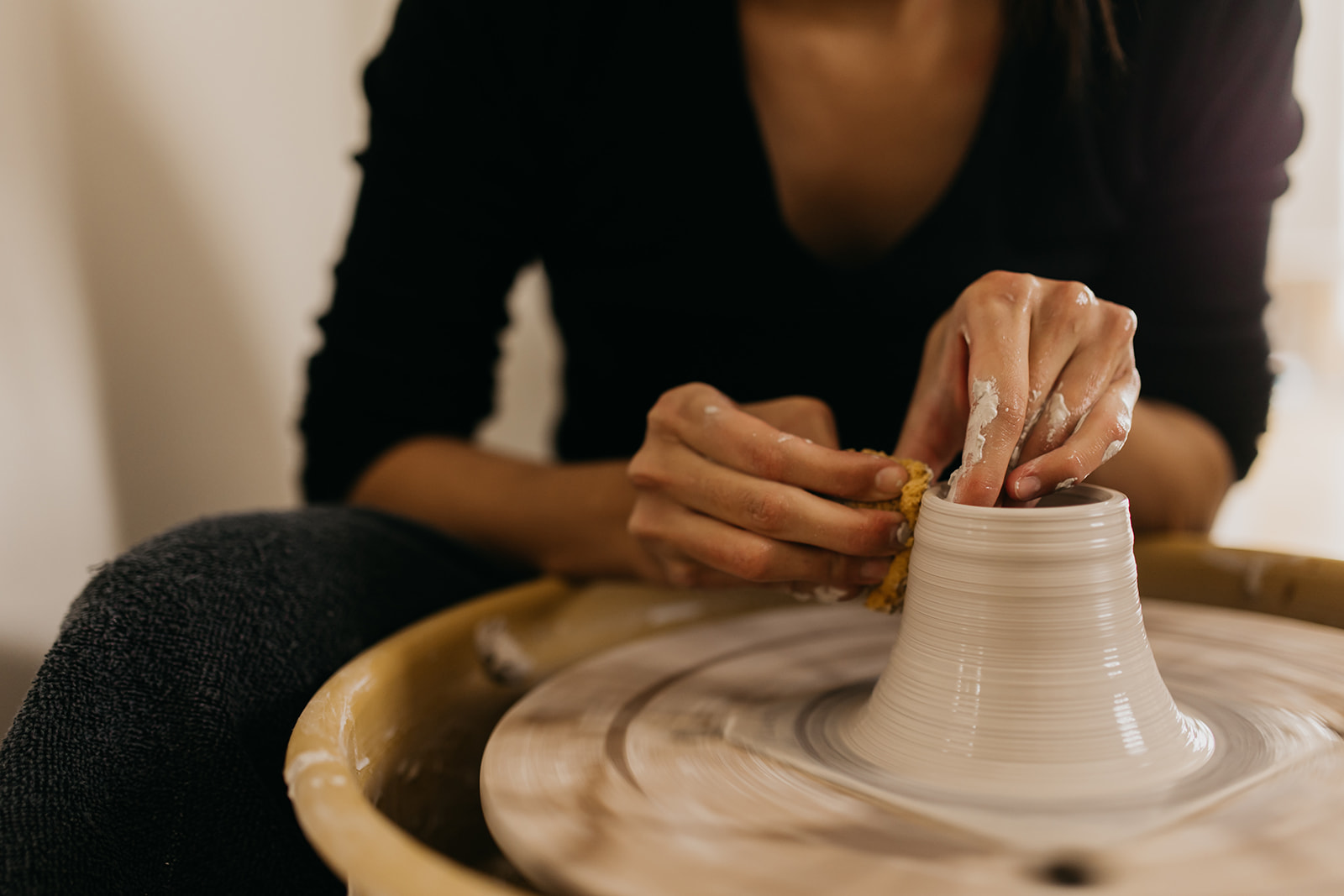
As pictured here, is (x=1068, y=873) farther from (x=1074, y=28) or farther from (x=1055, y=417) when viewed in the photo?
(x=1074, y=28)

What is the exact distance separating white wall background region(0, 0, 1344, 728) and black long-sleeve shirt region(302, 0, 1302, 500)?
6.0 inches

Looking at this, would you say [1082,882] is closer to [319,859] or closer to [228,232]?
[319,859]

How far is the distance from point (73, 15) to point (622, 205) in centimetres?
66

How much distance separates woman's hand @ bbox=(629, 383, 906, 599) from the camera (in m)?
0.62

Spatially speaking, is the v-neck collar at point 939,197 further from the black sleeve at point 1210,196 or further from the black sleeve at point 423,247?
the black sleeve at point 423,247

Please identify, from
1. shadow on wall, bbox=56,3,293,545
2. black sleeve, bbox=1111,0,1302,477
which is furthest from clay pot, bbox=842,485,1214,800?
shadow on wall, bbox=56,3,293,545

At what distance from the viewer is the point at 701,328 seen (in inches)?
43.5

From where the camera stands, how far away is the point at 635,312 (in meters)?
1.13

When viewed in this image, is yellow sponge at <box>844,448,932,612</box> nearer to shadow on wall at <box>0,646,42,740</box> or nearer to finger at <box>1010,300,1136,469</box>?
finger at <box>1010,300,1136,469</box>

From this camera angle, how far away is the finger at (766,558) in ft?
2.13

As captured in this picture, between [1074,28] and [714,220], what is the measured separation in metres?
0.39

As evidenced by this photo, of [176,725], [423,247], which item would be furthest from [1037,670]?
[423,247]

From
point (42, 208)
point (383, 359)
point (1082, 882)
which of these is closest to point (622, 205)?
point (383, 359)

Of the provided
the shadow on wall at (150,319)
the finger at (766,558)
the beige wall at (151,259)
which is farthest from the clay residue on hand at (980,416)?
the shadow on wall at (150,319)
